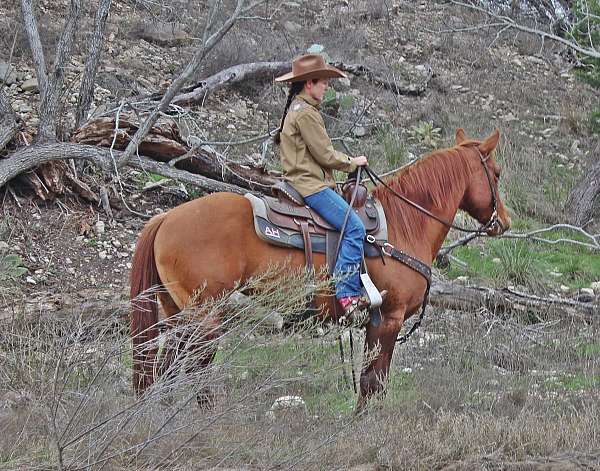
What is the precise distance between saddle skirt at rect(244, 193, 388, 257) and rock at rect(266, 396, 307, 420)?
1.07 meters

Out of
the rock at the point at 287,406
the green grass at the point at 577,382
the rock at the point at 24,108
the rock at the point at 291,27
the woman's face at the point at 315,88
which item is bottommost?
the green grass at the point at 577,382

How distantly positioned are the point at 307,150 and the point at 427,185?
1.11m

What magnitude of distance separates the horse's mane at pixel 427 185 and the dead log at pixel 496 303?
6.89 feet

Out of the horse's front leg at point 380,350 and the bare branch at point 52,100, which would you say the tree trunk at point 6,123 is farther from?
the horse's front leg at point 380,350

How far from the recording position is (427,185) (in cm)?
682

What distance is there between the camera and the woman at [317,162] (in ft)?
20.1

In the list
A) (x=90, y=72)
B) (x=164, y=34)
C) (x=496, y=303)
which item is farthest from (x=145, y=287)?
(x=164, y=34)

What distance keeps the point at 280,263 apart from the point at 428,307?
3.14 m

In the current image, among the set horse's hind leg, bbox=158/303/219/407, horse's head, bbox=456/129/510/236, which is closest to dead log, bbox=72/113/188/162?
horse's head, bbox=456/129/510/236

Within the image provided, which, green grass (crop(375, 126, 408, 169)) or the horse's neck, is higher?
the horse's neck

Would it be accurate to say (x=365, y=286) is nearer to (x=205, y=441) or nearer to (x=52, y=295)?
(x=205, y=441)

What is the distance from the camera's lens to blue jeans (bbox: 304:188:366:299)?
6141 mm

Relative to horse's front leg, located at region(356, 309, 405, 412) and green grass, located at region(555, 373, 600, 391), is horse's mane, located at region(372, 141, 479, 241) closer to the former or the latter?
horse's front leg, located at region(356, 309, 405, 412)

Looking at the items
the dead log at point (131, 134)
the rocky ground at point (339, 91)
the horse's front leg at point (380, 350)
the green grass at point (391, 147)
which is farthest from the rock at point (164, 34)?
the horse's front leg at point (380, 350)
